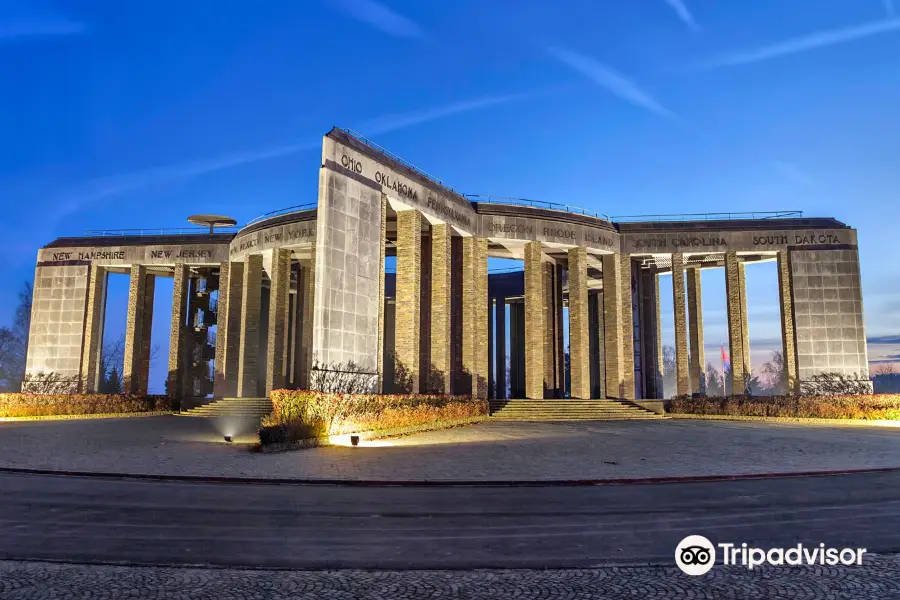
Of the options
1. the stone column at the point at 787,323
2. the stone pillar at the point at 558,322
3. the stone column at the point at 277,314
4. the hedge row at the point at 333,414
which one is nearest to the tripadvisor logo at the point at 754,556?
the hedge row at the point at 333,414

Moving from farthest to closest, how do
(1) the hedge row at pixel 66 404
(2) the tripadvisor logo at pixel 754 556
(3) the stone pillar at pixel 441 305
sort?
(1) the hedge row at pixel 66 404
(3) the stone pillar at pixel 441 305
(2) the tripadvisor logo at pixel 754 556

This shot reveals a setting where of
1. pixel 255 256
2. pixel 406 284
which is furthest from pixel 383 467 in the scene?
pixel 255 256

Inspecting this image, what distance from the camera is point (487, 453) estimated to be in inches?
655

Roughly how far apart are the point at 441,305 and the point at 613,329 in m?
11.7

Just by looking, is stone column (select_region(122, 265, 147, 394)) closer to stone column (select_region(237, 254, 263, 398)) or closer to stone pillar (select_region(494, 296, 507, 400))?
stone column (select_region(237, 254, 263, 398))

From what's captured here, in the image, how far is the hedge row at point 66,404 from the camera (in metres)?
33.4

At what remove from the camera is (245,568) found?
6320 mm

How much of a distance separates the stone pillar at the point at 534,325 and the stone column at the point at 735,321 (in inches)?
429

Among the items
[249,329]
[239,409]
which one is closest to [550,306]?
[249,329]

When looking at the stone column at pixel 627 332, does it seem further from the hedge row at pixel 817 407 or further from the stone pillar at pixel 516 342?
the stone pillar at pixel 516 342

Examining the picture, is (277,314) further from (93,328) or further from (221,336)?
(93,328)

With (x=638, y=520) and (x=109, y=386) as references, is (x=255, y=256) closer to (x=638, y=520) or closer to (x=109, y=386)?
(x=109, y=386)

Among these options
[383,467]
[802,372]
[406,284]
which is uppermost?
[406,284]

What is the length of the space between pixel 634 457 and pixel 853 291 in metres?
26.3
